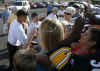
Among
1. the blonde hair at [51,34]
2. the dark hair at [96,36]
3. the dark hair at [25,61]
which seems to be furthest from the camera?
the blonde hair at [51,34]

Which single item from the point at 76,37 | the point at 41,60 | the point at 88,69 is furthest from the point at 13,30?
the point at 88,69

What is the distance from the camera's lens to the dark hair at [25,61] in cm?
159

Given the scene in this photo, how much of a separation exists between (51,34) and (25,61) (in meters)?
0.45

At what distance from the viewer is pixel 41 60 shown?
5.89 feet

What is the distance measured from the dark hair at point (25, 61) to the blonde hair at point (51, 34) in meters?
0.28

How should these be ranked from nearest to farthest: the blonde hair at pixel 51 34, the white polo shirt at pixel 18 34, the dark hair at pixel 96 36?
1. the dark hair at pixel 96 36
2. the blonde hair at pixel 51 34
3. the white polo shirt at pixel 18 34

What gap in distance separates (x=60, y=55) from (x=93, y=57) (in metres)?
0.34

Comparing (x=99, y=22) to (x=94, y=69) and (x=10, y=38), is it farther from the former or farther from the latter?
(x=10, y=38)

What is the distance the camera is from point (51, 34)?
1883mm

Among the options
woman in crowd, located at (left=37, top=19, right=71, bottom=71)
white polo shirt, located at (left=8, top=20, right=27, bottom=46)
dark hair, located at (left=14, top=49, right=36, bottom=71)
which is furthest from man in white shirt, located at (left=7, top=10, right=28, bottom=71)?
dark hair, located at (left=14, top=49, right=36, bottom=71)

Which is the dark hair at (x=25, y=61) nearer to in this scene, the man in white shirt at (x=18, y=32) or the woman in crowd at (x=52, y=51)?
the woman in crowd at (x=52, y=51)

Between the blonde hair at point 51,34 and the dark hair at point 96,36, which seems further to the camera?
the blonde hair at point 51,34

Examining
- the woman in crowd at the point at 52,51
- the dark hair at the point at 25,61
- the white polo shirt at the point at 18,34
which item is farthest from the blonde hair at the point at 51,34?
the white polo shirt at the point at 18,34

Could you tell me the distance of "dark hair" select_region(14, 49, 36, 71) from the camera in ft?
5.21
